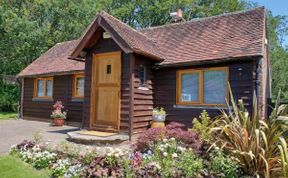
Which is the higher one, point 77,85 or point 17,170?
point 77,85

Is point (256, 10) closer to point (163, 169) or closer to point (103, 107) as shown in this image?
point (103, 107)

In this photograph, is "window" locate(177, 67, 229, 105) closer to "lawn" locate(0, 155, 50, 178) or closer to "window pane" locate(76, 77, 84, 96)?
"window pane" locate(76, 77, 84, 96)

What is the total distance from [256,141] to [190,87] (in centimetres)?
512

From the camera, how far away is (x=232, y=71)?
923 cm

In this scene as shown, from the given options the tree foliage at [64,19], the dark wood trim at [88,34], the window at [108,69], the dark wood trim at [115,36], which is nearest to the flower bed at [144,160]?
the dark wood trim at [115,36]

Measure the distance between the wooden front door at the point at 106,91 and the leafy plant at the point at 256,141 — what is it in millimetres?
4658

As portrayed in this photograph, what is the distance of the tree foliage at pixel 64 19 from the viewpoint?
23578 millimetres

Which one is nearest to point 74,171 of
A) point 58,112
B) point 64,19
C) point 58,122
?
point 58,122

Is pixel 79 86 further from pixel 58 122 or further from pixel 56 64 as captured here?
pixel 56 64

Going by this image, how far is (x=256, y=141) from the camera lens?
5.13 m

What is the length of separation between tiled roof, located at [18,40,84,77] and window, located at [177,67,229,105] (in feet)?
16.8

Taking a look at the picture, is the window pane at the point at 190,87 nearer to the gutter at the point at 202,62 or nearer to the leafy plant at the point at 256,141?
the gutter at the point at 202,62

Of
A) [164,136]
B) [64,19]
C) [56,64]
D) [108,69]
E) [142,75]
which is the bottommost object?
[164,136]

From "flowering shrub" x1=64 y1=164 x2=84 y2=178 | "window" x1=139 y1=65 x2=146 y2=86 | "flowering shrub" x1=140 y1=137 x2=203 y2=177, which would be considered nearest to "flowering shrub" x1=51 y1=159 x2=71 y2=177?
"flowering shrub" x1=64 y1=164 x2=84 y2=178
